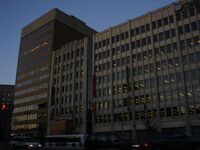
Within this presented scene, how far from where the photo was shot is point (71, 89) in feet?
254

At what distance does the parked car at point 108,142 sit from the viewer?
70.1 ft

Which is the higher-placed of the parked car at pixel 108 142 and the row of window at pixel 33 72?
the row of window at pixel 33 72

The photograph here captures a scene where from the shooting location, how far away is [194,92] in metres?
51.3

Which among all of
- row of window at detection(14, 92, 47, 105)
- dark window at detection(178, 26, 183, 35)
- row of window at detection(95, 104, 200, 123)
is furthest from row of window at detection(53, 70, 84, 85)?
dark window at detection(178, 26, 183, 35)

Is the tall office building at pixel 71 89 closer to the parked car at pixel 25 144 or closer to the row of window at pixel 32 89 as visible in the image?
the row of window at pixel 32 89

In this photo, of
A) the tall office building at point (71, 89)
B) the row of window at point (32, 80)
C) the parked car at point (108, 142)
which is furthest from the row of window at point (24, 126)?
the parked car at point (108, 142)

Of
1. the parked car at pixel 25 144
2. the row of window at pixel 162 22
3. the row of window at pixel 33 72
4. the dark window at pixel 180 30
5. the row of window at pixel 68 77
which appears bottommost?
the parked car at pixel 25 144

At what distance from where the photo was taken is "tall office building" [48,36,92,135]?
69881 millimetres

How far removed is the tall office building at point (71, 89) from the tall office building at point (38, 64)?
294 inches

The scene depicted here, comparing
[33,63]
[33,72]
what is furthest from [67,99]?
[33,63]

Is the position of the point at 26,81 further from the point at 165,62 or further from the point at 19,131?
the point at 165,62

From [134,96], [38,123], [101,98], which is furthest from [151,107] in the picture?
[38,123]

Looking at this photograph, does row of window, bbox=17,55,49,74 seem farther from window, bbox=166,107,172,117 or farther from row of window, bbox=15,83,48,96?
window, bbox=166,107,172,117

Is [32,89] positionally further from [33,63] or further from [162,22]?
[162,22]
